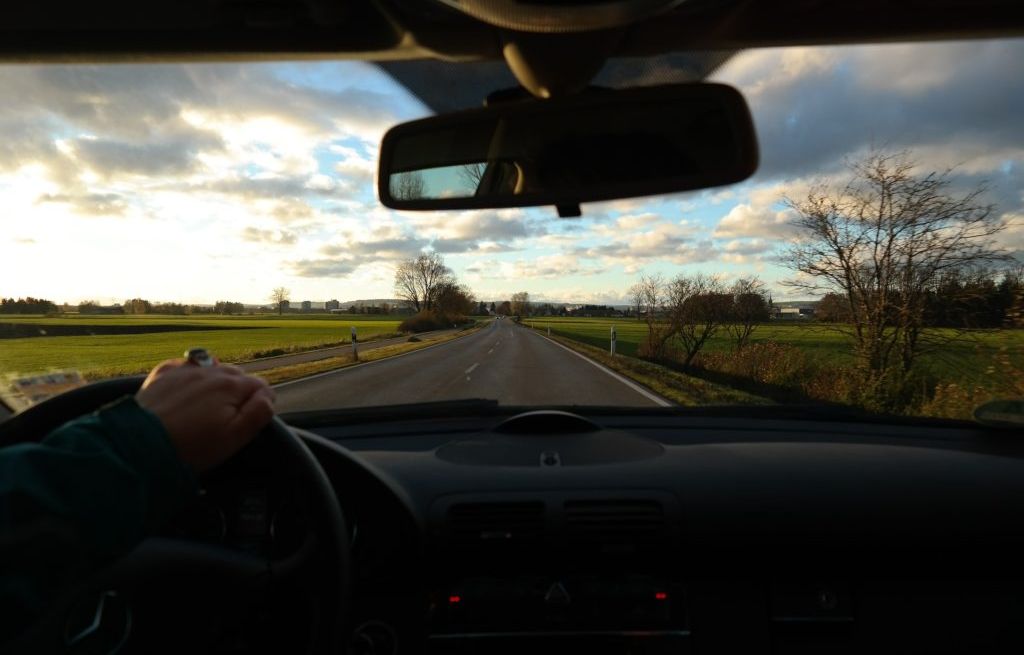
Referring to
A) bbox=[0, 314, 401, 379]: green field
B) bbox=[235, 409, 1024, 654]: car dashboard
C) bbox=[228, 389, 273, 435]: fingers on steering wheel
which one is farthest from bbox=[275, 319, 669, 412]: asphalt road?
bbox=[228, 389, 273, 435]: fingers on steering wheel

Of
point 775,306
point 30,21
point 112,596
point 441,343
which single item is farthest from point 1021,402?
point 441,343

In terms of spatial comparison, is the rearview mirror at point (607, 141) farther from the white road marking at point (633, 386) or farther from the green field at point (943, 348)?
the green field at point (943, 348)

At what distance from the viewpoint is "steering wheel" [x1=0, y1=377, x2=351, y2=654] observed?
1672 mm

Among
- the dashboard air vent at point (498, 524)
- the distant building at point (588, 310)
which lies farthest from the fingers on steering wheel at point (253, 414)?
the distant building at point (588, 310)

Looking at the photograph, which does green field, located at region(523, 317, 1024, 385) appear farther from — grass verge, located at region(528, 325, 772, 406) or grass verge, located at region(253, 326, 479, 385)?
grass verge, located at region(253, 326, 479, 385)

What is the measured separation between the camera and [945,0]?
290 centimetres

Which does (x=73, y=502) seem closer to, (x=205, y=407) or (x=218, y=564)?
(x=205, y=407)

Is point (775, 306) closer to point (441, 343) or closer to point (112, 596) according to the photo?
Answer: point (112, 596)

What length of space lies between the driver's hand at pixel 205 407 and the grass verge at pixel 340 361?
24.5 feet

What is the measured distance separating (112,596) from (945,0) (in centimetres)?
375

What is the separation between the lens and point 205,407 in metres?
1.22

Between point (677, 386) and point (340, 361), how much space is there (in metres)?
8.04

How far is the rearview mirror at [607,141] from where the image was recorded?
266cm

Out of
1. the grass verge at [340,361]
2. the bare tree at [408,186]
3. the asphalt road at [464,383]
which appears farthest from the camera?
the grass verge at [340,361]
